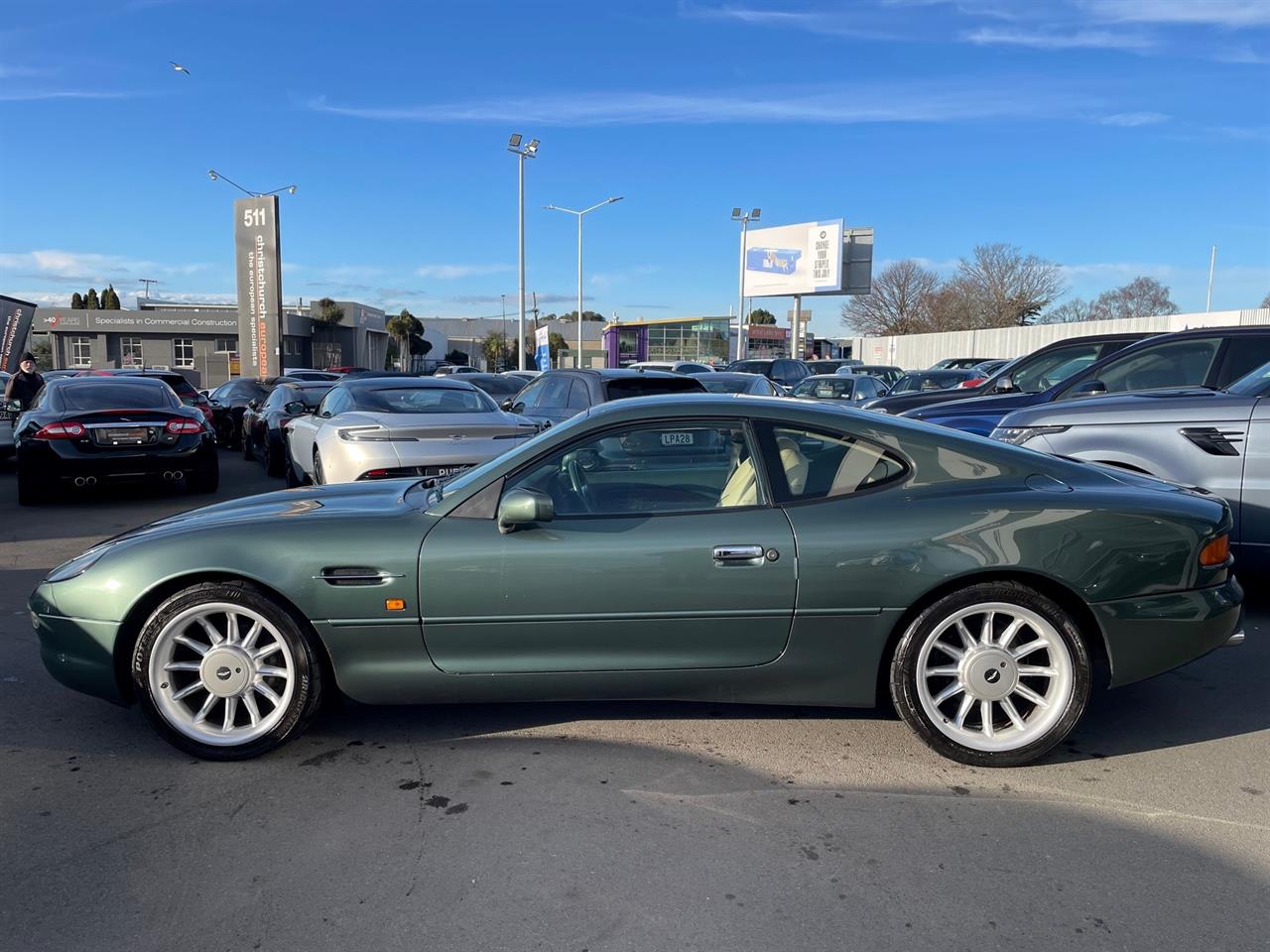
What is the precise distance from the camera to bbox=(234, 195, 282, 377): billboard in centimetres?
2995

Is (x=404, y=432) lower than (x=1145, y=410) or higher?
lower

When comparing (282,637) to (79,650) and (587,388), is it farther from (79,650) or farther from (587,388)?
(587,388)

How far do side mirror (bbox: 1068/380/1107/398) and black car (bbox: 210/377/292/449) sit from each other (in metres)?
14.6

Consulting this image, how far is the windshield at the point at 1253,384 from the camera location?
5.89 meters

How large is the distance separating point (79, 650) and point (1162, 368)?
8.11 metres

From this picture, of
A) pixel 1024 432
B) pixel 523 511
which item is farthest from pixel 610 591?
pixel 1024 432

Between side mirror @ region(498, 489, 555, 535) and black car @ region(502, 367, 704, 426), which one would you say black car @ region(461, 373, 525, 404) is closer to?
black car @ region(502, 367, 704, 426)

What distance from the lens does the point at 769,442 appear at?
3.80 metres

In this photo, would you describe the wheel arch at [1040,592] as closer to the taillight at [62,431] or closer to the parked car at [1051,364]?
the parked car at [1051,364]

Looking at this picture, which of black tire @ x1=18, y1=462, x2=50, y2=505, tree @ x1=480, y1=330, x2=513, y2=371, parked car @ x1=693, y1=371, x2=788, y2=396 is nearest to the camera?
black tire @ x1=18, y1=462, x2=50, y2=505

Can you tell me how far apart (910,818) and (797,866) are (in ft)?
1.80

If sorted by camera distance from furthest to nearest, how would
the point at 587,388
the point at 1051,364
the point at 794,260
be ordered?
the point at 794,260, the point at 1051,364, the point at 587,388

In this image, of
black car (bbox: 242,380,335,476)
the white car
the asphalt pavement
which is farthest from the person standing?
the asphalt pavement

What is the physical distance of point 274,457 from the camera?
43.3ft
